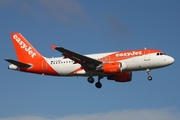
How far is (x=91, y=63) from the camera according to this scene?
61.3 meters

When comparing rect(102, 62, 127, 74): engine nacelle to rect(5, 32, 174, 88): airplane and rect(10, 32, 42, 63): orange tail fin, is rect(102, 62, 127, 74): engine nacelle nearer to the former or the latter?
rect(5, 32, 174, 88): airplane

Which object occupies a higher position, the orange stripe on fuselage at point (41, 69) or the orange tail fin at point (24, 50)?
the orange tail fin at point (24, 50)

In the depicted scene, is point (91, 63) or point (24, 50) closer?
point (91, 63)

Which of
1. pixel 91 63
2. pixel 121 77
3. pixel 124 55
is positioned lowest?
pixel 121 77

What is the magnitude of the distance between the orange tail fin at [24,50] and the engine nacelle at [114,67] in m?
10.6

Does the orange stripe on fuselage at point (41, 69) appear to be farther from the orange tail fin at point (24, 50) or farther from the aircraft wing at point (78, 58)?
the aircraft wing at point (78, 58)

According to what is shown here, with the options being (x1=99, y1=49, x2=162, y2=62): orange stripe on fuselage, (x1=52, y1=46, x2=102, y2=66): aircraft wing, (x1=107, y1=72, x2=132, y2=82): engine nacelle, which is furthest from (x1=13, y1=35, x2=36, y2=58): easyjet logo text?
(x1=107, y1=72, x2=132, y2=82): engine nacelle

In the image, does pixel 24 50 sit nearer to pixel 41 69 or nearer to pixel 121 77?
pixel 41 69

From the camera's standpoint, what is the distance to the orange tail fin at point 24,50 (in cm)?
6635

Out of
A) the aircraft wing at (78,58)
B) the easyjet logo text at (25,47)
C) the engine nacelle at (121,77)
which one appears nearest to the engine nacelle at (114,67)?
the aircraft wing at (78,58)

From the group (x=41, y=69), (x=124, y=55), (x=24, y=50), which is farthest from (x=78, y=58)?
(x=24, y=50)

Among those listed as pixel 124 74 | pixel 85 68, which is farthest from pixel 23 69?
pixel 124 74

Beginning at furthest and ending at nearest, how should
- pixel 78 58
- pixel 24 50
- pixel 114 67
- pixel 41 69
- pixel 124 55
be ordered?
pixel 24 50
pixel 41 69
pixel 78 58
pixel 124 55
pixel 114 67

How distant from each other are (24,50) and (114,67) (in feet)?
49.8
